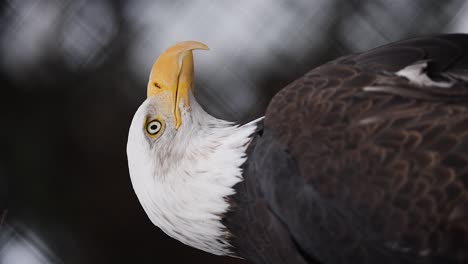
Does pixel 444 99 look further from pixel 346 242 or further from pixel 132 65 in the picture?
pixel 132 65

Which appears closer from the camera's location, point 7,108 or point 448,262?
point 448,262

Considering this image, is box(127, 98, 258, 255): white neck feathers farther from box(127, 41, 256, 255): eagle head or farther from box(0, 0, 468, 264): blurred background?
box(0, 0, 468, 264): blurred background

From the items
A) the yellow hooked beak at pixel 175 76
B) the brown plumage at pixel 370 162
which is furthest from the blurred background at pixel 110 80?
the brown plumage at pixel 370 162

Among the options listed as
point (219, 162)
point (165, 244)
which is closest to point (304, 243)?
point (219, 162)

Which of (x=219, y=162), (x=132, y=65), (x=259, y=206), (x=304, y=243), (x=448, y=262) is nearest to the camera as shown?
(x=448, y=262)

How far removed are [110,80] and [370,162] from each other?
1472 millimetres

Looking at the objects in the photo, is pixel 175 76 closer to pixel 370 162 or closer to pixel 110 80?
pixel 370 162

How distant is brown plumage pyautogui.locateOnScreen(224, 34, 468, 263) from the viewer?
1.05 metres

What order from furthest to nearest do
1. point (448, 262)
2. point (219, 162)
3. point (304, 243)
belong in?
point (219, 162)
point (304, 243)
point (448, 262)

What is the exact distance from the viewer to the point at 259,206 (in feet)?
4.24

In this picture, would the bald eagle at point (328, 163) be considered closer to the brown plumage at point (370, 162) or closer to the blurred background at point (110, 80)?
the brown plumage at point (370, 162)

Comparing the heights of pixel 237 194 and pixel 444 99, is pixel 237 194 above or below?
below

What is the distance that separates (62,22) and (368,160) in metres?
1.62

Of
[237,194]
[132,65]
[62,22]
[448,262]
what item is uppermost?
[62,22]
